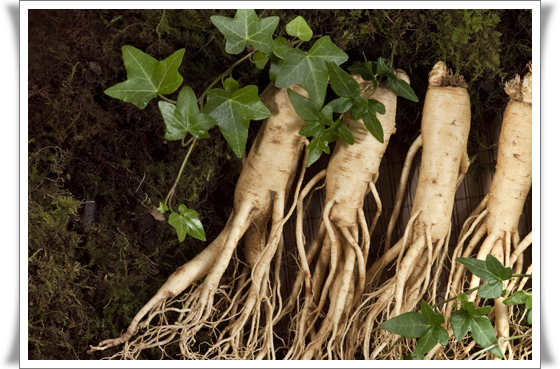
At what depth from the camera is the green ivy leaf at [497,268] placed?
1040 mm

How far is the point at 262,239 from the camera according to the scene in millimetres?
1254

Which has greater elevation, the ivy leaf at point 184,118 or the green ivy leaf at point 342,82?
the green ivy leaf at point 342,82

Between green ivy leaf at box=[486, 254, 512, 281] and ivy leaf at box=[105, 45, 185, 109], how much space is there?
70 cm

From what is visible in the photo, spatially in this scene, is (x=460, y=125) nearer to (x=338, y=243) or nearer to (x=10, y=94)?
(x=338, y=243)

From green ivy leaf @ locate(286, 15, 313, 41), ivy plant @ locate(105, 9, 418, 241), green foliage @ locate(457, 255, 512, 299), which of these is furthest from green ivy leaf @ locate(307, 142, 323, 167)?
green foliage @ locate(457, 255, 512, 299)

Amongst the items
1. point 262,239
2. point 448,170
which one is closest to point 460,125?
point 448,170

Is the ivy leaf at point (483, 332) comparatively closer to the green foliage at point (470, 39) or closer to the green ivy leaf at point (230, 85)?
the green foliage at point (470, 39)

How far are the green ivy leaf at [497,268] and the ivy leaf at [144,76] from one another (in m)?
0.70

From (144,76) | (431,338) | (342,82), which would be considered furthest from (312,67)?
(431,338)

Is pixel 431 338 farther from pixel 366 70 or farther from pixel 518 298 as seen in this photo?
pixel 366 70

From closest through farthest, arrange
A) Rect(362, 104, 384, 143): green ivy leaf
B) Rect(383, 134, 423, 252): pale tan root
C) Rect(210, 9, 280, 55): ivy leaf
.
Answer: Rect(210, 9, 280, 55): ivy leaf, Rect(362, 104, 384, 143): green ivy leaf, Rect(383, 134, 423, 252): pale tan root

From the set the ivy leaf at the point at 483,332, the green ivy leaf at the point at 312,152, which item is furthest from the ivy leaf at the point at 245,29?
the ivy leaf at the point at 483,332

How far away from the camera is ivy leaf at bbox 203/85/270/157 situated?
3.34ft

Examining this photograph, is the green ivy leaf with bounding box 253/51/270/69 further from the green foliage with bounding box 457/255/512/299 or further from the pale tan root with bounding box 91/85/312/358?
the green foliage with bounding box 457/255/512/299
